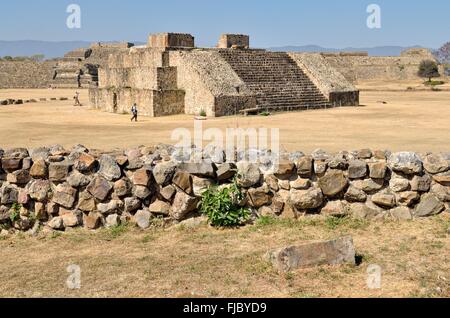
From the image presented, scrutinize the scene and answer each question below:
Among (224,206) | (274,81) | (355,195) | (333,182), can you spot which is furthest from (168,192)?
(274,81)

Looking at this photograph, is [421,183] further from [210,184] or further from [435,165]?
[210,184]

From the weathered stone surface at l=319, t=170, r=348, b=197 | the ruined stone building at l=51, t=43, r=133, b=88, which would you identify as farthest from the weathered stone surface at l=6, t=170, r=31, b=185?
the ruined stone building at l=51, t=43, r=133, b=88

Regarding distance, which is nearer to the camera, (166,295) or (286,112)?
(166,295)

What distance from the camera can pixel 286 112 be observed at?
28.1 m

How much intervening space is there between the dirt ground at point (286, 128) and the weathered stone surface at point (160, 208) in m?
7.82

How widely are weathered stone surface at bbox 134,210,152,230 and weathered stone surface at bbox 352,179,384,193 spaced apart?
284cm

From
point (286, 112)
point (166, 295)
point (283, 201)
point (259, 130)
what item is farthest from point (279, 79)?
point (166, 295)

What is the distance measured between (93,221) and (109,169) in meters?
0.73

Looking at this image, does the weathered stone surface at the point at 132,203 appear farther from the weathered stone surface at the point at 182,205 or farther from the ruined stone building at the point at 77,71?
the ruined stone building at the point at 77,71

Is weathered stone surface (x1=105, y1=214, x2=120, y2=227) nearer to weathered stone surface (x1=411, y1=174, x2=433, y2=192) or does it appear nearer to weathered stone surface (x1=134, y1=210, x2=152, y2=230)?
weathered stone surface (x1=134, y1=210, x2=152, y2=230)

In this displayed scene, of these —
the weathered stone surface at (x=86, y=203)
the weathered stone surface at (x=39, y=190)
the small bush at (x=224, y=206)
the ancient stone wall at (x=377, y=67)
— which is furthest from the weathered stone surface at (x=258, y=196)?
the ancient stone wall at (x=377, y=67)

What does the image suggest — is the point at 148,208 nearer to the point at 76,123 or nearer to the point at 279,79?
the point at 76,123

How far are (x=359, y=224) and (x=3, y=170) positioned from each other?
501 cm

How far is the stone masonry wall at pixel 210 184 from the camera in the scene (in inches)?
274
